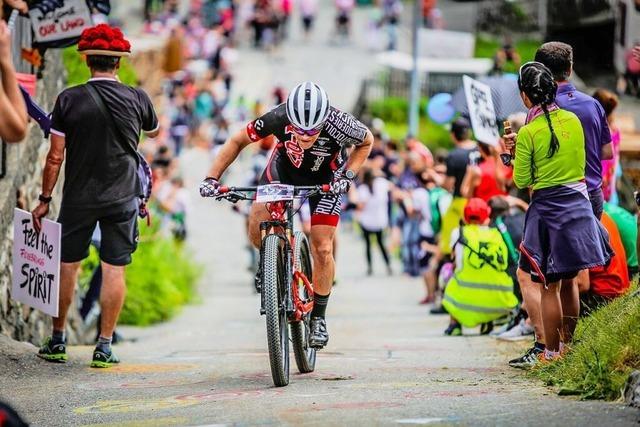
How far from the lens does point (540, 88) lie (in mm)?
9141

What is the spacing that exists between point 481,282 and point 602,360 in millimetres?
5254

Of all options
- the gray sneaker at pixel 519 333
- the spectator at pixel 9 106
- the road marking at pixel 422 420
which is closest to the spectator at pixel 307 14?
the gray sneaker at pixel 519 333

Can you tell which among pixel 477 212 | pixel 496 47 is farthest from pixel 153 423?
pixel 496 47

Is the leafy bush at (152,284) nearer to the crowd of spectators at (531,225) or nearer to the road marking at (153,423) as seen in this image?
the crowd of spectators at (531,225)

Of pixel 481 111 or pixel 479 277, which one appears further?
pixel 479 277

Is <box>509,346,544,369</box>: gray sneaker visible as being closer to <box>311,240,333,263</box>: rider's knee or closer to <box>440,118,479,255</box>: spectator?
<box>311,240,333,263</box>: rider's knee

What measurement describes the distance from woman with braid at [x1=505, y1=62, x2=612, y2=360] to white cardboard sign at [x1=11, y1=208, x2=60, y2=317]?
3228 mm

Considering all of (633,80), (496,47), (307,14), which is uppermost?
(307,14)

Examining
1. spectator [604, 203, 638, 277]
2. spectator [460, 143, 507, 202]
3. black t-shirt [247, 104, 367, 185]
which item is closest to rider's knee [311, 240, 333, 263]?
black t-shirt [247, 104, 367, 185]

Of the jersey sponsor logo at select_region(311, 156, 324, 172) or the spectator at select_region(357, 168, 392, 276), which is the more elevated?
the jersey sponsor logo at select_region(311, 156, 324, 172)

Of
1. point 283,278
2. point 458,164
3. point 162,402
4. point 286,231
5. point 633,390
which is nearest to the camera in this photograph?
point 633,390

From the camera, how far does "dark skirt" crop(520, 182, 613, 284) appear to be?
30.1 feet

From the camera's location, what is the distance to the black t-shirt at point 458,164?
15523mm

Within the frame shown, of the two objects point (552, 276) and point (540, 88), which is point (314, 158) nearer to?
point (540, 88)
